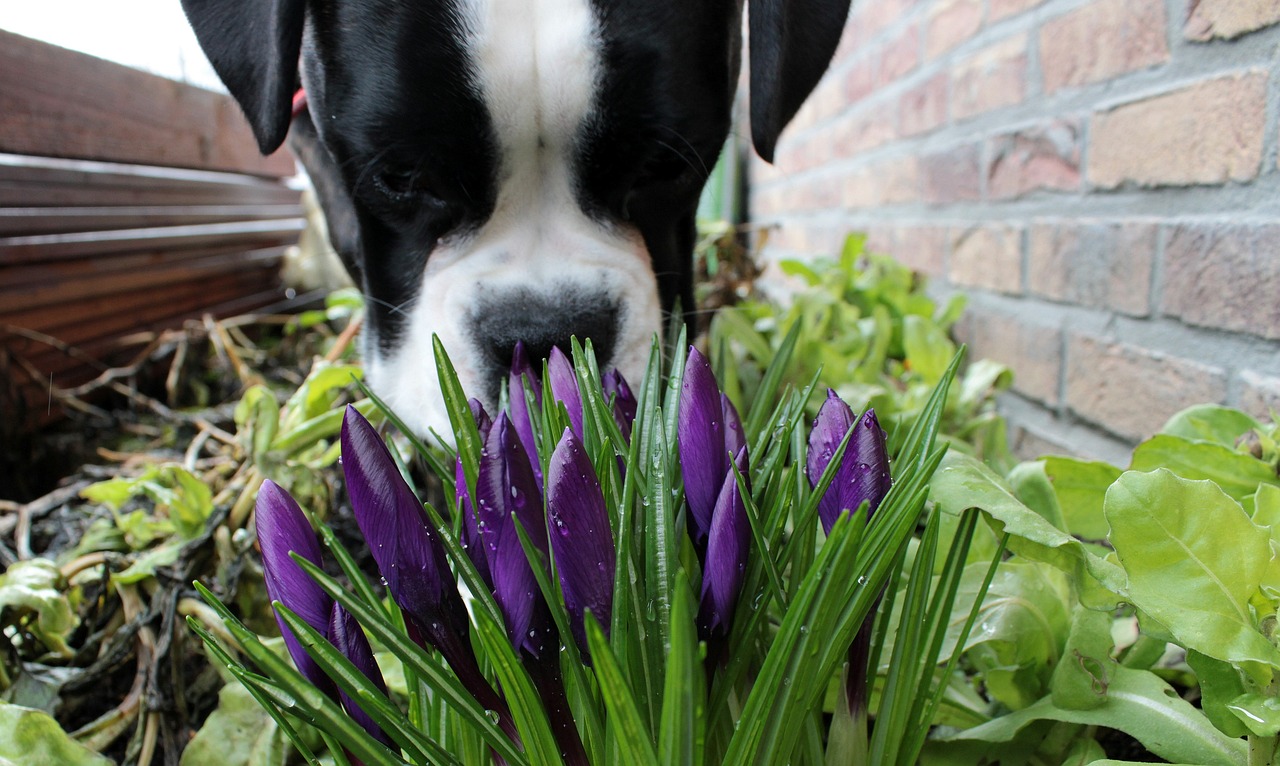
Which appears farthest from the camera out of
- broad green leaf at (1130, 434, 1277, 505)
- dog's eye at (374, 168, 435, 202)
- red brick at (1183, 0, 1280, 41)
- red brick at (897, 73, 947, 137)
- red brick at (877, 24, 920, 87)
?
red brick at (877, 24, 920, 87)

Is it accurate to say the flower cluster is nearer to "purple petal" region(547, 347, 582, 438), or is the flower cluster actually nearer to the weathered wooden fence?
"purple petal" region(547, 347, 582, 438)

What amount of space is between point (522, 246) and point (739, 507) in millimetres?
613

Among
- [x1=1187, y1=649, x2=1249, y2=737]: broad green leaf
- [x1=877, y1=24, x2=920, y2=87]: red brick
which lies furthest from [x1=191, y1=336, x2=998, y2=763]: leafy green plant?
[x1=877, y1=24, x2=920, y2=87]: red brick

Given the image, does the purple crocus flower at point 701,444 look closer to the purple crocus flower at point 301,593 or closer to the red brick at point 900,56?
the purple crocus flower at point 301,593

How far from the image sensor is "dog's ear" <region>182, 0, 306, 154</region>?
852 millimetres

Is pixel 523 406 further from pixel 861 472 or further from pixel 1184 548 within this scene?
pixel 1184 548

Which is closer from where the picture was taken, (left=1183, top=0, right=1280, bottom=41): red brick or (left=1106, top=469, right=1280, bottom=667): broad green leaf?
(left=1106, top=469, right=1280, bottom=667): broad green leaf

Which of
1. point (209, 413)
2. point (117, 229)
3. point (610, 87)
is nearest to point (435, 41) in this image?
point (610, 87)

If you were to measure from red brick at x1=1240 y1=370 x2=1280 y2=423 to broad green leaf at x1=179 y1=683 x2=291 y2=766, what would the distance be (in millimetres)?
846

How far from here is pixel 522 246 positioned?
2.97ft

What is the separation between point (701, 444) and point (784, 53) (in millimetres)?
657

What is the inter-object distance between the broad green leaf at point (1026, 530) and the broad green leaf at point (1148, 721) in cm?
6

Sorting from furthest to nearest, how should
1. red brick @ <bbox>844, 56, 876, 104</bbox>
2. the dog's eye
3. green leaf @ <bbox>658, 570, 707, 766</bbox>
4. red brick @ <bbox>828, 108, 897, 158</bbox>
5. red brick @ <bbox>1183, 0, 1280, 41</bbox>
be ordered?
red brick @ <bbox>844, 56, 876, 104</bbox> < red brick @ <bbox>828, 108, 897, 158</bbox> < the dog's eye < red brick @ <bbox>1183, 0, 1280, 41</bbox> < green leaf @ <bbox>658, 570, 707, 766</bbox>

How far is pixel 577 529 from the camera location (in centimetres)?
32
